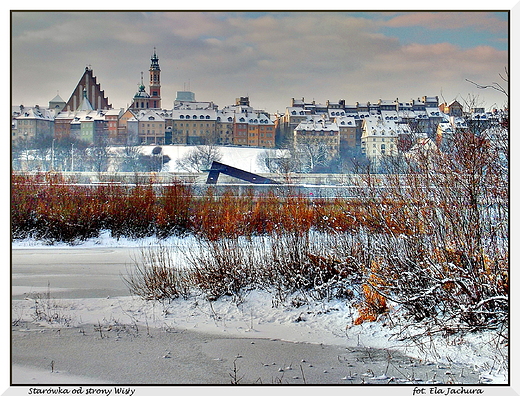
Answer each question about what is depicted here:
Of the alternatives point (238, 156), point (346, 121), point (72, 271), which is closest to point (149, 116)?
point (238, 156)

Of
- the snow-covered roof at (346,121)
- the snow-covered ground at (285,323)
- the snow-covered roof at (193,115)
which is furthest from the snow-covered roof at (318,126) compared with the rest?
the snow-covered ground at (285,323)

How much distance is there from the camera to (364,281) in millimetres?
5211

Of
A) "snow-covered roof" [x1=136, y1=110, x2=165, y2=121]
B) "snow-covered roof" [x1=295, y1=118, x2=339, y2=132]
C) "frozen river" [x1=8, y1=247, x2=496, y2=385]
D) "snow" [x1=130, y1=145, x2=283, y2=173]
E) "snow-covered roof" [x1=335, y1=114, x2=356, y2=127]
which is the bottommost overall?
"frozen river" [x1=8, y1=247, x2=496, y2=385]

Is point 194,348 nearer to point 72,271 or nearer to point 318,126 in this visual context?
point 72,271

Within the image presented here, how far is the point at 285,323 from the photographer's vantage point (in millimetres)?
5242

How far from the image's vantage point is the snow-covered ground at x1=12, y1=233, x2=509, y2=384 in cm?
414

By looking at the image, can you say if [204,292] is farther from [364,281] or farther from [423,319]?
[423,319]

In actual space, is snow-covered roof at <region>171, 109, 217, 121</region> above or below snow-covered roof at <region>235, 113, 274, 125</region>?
above

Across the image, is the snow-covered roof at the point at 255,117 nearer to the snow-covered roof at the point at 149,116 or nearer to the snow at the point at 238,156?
the snow at the point at 238,156

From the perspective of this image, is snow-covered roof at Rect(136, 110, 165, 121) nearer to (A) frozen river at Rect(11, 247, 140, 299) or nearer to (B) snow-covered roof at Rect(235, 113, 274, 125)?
(B) snow-covered roof at Rect(235, 113, 274, 125)

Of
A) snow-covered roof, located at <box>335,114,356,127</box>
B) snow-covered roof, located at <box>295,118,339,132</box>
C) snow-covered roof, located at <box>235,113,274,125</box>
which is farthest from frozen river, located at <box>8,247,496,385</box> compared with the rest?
snow-covered roof, located at <box>295,118,339,132</box>

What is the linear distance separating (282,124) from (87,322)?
25503 millimetres

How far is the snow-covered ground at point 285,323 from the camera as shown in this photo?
414cm
